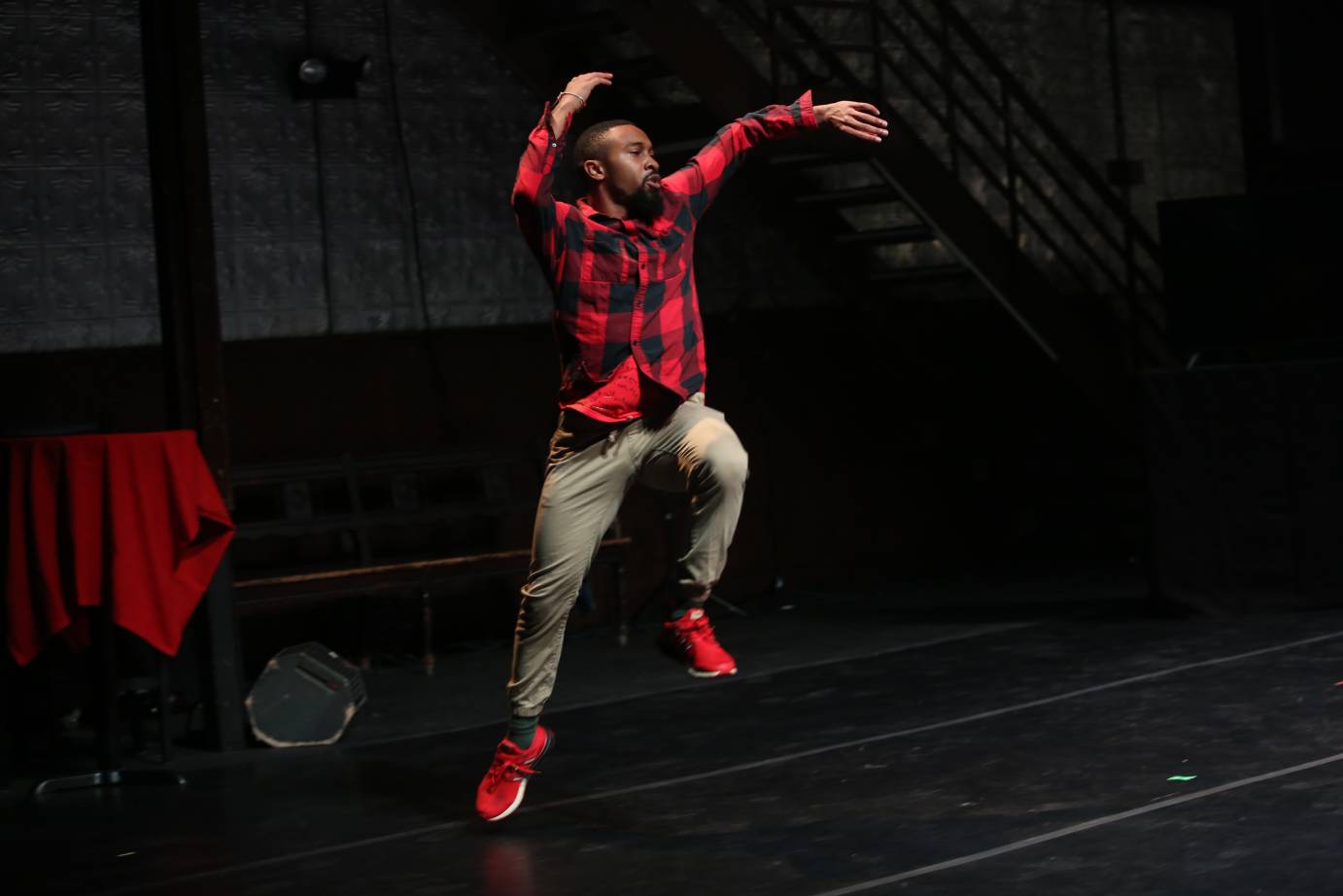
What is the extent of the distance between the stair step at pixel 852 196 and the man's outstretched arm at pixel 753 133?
4671 mm

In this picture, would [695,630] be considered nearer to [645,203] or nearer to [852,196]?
[645,203]

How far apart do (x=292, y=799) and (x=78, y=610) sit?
3.69 ft

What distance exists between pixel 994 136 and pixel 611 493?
7302mm

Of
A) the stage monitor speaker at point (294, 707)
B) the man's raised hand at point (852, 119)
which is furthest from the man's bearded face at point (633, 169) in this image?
the stage monitor speaker at point (294, 707)

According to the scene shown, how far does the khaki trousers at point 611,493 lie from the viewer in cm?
474

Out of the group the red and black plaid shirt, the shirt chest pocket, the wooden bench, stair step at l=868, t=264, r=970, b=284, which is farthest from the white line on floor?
stair step at l=868, t=264, r=970, b=284

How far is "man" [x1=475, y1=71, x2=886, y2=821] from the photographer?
4746 mm

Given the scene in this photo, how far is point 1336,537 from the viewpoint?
8.08m

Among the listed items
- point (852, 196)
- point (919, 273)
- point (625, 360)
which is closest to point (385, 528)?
point (852, 196)

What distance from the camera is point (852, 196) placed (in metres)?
10.1

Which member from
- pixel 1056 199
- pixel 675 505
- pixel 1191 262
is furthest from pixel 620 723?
pixel 1056 199

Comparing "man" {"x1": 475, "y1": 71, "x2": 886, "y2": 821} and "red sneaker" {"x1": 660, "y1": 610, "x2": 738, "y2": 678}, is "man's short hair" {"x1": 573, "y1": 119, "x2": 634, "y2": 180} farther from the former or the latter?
"red sneaker" {"x1": 660, "y1": 610, "x2": 738, "y2": 678}

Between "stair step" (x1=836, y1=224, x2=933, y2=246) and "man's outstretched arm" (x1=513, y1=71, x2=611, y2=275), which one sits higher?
"stair step" (x1=836, y1=224, x2=933, y2=246)

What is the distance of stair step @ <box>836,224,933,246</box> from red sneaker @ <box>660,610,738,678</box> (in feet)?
17.6
